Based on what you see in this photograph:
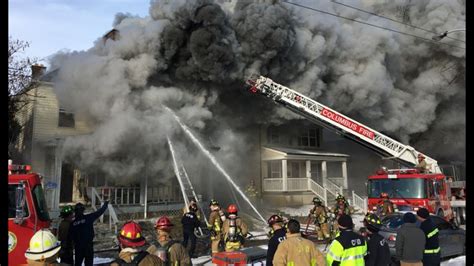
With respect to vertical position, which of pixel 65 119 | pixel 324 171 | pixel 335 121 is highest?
pixel 65 119

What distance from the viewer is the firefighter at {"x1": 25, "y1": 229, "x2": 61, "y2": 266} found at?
340 cm

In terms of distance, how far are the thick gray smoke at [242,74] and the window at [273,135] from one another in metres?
1.36

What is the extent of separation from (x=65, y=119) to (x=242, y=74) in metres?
7.47

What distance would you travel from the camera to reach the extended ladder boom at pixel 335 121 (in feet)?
50.0

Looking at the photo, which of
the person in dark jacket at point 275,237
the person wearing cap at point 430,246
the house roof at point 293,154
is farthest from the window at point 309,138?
the person in dark jacket at point 275,237

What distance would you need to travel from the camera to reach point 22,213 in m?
5.79

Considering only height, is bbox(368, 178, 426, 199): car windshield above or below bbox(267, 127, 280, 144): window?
below

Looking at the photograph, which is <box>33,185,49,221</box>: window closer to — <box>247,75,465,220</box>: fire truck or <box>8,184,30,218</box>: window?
<box>8,184,30,218</box>: window

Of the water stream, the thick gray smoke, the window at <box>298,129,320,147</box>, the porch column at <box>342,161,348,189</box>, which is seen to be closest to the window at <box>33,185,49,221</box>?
the thick gray smoke

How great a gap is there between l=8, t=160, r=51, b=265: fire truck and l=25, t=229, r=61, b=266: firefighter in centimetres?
267

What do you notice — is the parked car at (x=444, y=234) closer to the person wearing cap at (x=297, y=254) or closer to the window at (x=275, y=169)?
the person wearing cap at (x=297, y=254)

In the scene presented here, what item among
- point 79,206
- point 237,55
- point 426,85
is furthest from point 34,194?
point 426,85

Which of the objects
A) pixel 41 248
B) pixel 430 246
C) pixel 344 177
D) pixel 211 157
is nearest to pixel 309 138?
pixel 344 177

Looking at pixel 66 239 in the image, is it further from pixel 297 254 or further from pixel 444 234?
pixel 444 234
